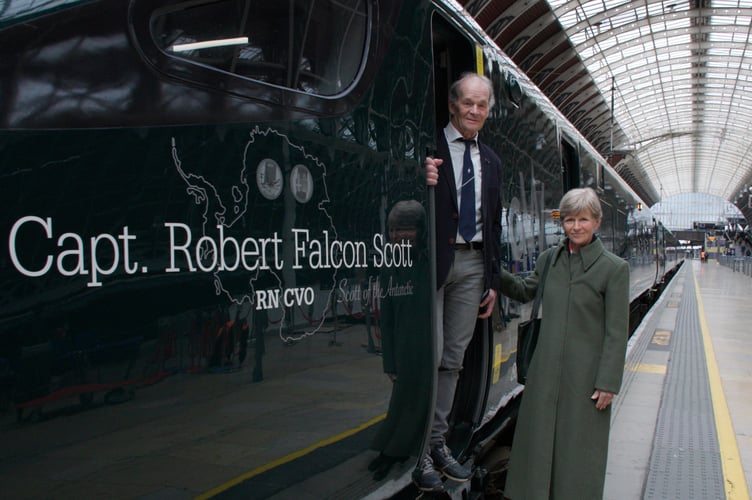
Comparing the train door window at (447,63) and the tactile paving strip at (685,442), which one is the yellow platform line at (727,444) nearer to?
the tactile paving strip at (685,442)

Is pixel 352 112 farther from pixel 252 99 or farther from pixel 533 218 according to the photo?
pixel 533 218

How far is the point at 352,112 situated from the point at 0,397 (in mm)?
1486

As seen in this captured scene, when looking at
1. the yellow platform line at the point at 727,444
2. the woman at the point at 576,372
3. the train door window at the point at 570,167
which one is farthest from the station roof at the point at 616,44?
the woman at the point at 576,372

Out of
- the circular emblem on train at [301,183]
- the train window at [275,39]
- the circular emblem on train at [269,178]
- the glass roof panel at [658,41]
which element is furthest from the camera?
the glass roof panel at [658,41]

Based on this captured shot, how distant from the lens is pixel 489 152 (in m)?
3.50

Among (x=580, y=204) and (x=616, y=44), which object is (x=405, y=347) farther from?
(x=616, y=44)

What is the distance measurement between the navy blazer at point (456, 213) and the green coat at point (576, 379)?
1.22 feet

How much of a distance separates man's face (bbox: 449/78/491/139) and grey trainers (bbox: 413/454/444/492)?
5.10 feet

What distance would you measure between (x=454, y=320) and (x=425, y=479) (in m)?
0.77

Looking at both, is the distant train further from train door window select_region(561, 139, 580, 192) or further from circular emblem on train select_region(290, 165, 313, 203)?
train door window select_region(561, 139, 580, 192)

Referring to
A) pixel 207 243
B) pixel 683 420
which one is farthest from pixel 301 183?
pixel 683 420

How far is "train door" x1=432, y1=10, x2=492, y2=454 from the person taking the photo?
367 centimetres

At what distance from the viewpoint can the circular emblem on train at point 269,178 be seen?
6.54 feet

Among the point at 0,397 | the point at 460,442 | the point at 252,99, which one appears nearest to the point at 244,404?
the point at 0,397
